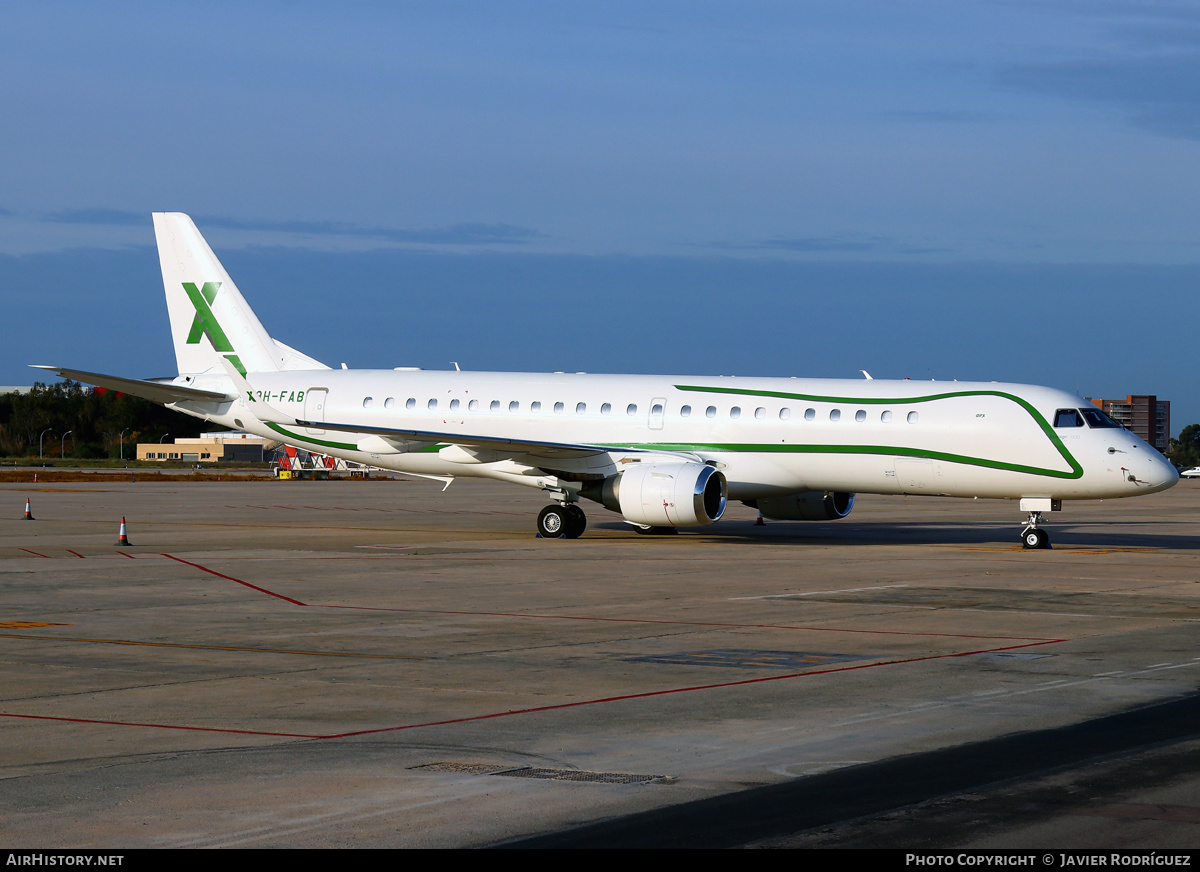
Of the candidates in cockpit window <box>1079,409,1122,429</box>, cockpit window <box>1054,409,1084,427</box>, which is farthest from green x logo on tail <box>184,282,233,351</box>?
cockpit window <box>1079,409,1122,429</box>

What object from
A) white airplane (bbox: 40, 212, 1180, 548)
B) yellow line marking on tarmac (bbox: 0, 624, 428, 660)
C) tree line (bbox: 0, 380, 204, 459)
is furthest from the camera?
tree line (bbox: 0, 380, 204, 459)

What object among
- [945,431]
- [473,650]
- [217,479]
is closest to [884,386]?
[945,431]

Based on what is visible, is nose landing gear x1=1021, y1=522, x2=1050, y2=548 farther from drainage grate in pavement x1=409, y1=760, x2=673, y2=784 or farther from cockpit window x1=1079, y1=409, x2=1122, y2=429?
drainage grate in pavement x1=409, y1=760, x2=673, y2=784

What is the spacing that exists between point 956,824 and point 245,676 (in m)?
7.53

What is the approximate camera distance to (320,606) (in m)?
18.6

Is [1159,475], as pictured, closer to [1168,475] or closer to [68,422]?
[1168,475]

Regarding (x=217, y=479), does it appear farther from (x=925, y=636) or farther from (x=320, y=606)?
(x=925, y=636)

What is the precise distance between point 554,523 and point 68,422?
5587 inches

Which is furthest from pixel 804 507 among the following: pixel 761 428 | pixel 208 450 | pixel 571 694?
pixel 208 450

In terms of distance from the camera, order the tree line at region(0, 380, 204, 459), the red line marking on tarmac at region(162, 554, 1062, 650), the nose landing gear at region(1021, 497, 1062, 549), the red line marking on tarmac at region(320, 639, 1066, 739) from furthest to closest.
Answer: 1. the tree line at region(0, 380, 204, 459)
2. the nose landing gear at region(1021, 497, 1062, 549)
3. the red line marking on tarmac at region(162, 554, 1062, 650)
4. the red line marking on tarmac at region(320, 639, 1066, 739)

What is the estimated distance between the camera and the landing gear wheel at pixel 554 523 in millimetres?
32406

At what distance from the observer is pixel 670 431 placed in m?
31.7

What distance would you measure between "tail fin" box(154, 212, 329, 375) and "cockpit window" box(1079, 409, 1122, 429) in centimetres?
2028

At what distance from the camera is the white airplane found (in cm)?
2881
